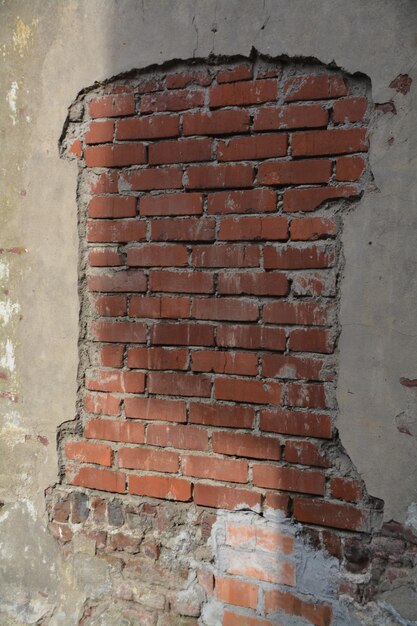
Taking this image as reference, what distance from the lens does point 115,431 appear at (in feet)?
6.15

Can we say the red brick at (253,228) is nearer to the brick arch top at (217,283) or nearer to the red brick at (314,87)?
the brick arch top at (217,283)

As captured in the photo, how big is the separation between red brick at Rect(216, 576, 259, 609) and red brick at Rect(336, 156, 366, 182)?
4.38ft

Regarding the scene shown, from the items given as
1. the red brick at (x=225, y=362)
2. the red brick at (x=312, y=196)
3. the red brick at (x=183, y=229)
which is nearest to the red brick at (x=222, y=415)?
the red brick at (x=225, y=362)

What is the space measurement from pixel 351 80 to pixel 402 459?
1.16m

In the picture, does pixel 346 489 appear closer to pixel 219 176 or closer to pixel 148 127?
pixel 219 176

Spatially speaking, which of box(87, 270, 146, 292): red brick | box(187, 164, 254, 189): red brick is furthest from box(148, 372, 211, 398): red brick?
box(187, 164, 254, 189): red brick

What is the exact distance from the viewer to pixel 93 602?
1.88 meters

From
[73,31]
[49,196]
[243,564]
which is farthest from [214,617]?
[73,31]

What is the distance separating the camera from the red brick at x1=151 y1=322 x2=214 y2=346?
5.77 feet

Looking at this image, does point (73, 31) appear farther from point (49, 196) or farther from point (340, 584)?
point (340, 584)

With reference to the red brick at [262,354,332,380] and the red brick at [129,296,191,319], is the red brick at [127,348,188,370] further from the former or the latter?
the red brick at [262,354,332,380]

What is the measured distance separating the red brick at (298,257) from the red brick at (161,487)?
800 millimetres

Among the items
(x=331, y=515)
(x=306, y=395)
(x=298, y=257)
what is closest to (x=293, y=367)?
(x=306, y=395)

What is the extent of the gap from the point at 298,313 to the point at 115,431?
78 cm
